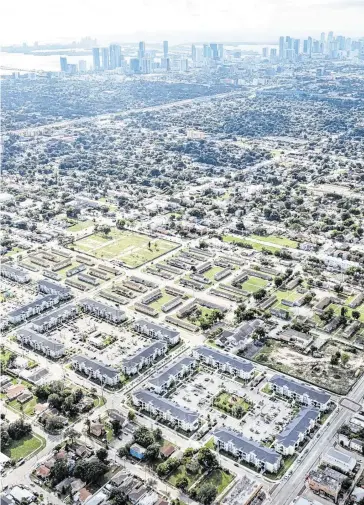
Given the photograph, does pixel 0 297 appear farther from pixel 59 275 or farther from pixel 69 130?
pixel 69 130

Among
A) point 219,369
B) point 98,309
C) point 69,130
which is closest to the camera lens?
point 219,369

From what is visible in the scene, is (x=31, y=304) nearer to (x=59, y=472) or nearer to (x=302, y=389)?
(x=59, y=472)

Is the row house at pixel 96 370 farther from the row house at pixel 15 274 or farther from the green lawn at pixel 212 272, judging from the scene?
the green lawn at pixel 212 272

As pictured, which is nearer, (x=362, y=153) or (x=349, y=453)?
(x=349, y=453)

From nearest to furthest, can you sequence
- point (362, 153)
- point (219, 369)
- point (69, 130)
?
point (219, 369) → point (362, 153) → point (69, 130)

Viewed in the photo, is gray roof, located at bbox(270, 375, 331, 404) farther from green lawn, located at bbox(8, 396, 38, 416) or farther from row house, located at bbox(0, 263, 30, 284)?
row house, located at bbox(0, 263, 30, 284)

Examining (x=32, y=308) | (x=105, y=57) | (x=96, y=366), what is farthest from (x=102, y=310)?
(x=105, y=57)

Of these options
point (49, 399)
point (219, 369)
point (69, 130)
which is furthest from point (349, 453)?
point (69, 130)
